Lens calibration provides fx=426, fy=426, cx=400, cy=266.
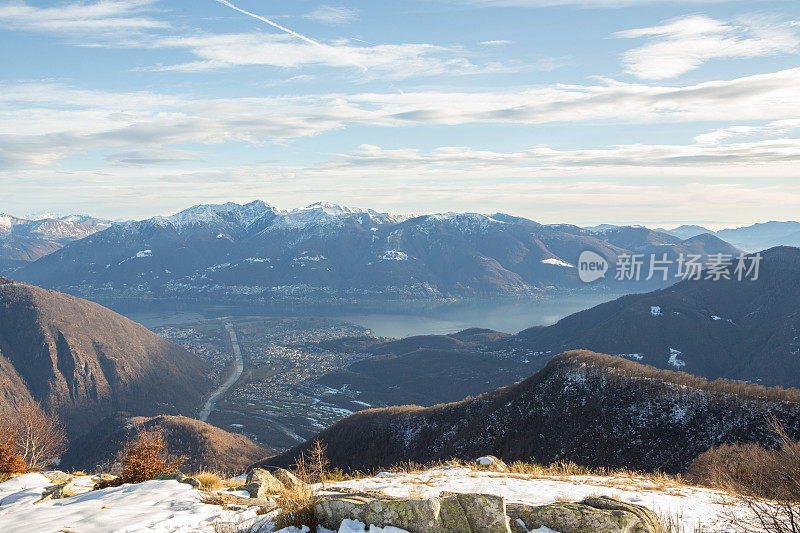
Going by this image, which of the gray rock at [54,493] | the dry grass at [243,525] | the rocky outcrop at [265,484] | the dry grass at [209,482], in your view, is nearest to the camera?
the dry grass at [243,525]

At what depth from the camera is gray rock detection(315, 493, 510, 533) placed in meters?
8.79

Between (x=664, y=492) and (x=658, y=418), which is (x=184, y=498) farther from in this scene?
(x=658, y=418)

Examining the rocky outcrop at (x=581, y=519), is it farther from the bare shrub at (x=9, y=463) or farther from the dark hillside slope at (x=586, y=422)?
the dark hillside slope at (x=586, y=422)

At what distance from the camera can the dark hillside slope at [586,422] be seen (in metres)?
51.4

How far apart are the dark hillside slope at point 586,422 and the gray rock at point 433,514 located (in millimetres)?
50015

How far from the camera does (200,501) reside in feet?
43.9

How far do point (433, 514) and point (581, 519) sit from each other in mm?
3356

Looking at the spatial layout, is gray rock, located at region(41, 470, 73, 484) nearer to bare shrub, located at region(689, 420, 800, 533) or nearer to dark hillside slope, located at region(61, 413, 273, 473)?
bare shrub, located at region(689, 420, 800, 533)

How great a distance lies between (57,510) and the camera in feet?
41.4

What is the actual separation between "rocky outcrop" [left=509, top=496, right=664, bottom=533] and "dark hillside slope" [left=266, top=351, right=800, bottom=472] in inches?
1870

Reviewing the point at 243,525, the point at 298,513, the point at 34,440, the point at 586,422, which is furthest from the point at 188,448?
the point at 298,513

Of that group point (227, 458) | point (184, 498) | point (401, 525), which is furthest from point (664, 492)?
point (227, 458)

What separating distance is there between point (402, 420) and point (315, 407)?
388ft

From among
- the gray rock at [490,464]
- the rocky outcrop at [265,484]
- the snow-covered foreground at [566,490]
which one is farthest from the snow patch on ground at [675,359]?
the rocky outcrop at [265,484]
